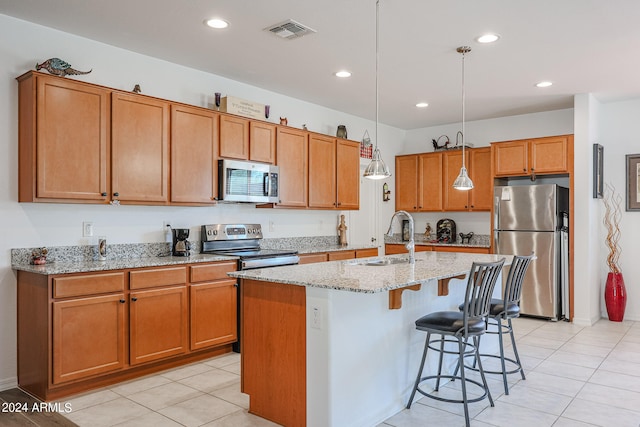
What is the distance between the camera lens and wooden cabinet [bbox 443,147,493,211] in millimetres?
6320

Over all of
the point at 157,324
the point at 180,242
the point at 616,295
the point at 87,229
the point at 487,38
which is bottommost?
the point at 616,295

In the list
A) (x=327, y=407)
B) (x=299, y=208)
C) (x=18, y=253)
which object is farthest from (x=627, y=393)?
(x=18, y=253)

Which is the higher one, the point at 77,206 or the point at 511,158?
the point at 511,158

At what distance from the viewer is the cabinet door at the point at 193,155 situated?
13.0 ft

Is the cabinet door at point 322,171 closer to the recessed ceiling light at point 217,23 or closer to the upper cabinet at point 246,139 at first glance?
the upper cabinet at point 246,139

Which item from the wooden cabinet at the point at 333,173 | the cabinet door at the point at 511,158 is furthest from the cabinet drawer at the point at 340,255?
the cabinet door at the point at 511,158

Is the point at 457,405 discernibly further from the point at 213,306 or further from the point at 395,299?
the point at 213,306

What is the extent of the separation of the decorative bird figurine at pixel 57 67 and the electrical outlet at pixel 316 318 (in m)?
2.52

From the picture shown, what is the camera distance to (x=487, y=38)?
3.60 metres

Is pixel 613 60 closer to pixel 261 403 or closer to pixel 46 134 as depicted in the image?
pixel 261 403

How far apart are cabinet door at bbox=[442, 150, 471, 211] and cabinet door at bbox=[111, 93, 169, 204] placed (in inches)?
166

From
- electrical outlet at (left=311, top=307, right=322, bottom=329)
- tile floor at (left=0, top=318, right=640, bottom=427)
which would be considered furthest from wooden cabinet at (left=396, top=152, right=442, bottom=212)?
electrical outlet at (left=311, top=307, right=322, bottom=329)

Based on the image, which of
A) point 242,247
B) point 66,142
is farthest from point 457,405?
point 66,142

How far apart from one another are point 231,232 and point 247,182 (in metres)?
0.55
